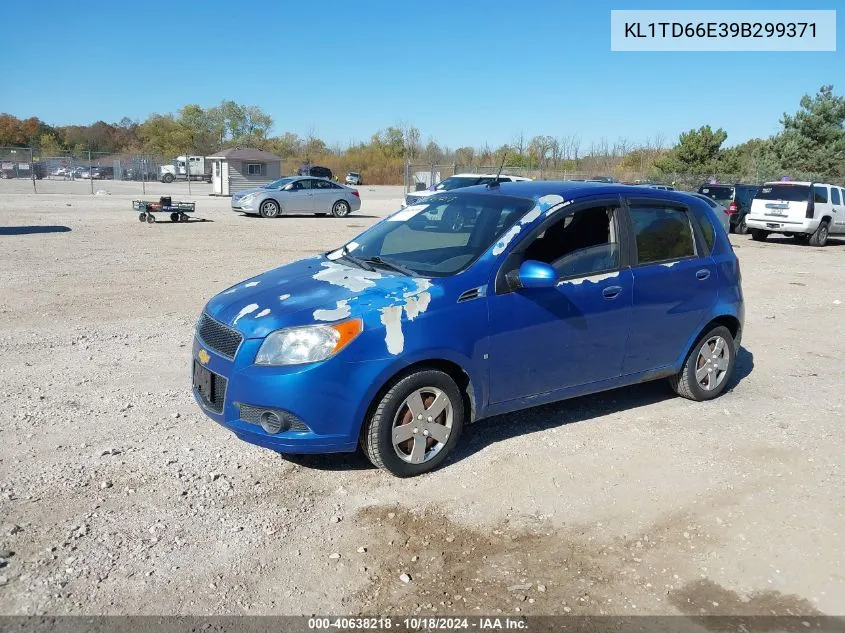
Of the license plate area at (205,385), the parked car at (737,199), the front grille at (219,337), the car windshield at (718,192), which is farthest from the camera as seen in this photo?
the car windshield at (718,192)

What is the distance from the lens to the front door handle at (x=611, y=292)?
5.05 meters

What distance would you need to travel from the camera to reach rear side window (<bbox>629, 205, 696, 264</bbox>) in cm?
539

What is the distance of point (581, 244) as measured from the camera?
5.09 metres

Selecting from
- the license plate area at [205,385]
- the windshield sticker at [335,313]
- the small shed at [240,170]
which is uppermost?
the small shed at [240,170]

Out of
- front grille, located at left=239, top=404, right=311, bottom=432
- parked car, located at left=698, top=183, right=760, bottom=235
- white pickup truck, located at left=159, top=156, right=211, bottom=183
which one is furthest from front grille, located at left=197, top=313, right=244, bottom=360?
white pickup truck, located at left=159, top=156, right=211, bottom=183

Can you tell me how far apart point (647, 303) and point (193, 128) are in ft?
304

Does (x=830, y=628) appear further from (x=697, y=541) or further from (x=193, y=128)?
(x=193, y=128)

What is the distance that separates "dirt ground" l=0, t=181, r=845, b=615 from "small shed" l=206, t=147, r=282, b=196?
114 feet

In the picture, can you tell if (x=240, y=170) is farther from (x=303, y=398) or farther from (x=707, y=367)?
(x=303, y=398)

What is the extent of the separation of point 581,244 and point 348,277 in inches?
66.5

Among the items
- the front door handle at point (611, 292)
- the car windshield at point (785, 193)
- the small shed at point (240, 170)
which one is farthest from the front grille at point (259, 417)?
the small shed at point (240, 170)

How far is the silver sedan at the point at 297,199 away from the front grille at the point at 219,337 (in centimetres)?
2118

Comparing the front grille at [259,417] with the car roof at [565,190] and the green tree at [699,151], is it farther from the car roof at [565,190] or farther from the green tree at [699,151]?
the green tree at [699,151]

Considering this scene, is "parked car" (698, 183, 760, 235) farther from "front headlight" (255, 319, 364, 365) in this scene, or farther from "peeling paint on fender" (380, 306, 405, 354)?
"front headlight" (255, 319, 364, 365)
